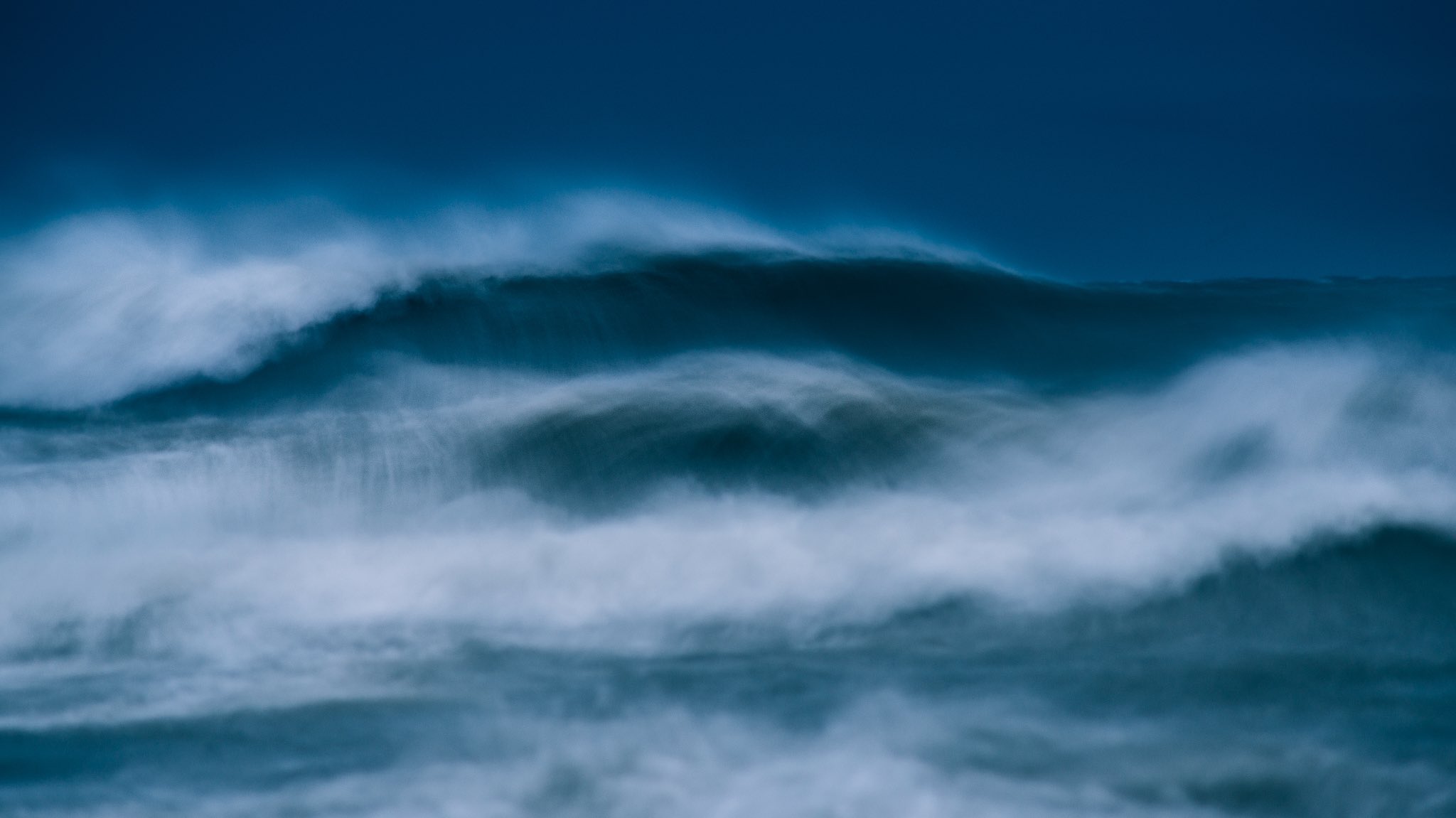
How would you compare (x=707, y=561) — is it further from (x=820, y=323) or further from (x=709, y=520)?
(x=820, y=323)

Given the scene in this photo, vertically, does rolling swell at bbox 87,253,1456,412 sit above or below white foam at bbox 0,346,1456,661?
above

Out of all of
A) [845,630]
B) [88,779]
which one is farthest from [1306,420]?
[88,779]

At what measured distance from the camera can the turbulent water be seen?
1.95m

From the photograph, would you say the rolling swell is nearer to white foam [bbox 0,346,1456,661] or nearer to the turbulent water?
the turbulent water

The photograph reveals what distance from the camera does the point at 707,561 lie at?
2938 millimetres

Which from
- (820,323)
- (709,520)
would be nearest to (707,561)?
(709,520)

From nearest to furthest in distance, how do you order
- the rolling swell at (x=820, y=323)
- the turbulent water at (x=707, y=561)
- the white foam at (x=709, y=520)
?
1. the turbulent water at (x=707, y=561)
2. the white foam at (x=709, y=520)
3. the rolling swell at (x=820, y=323)

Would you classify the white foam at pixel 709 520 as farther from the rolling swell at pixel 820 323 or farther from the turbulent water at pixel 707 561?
the rolling swell at pixel 820 323

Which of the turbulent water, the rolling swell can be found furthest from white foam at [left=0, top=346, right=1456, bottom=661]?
the rolling swell

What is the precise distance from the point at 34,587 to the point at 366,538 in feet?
2.80

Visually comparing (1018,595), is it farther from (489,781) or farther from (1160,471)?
(489,781)

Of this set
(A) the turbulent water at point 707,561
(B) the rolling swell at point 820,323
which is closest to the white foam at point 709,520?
(A) the turbulent water at point 707,561

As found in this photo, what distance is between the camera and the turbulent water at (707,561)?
1954 millimetres

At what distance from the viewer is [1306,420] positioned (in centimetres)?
372
